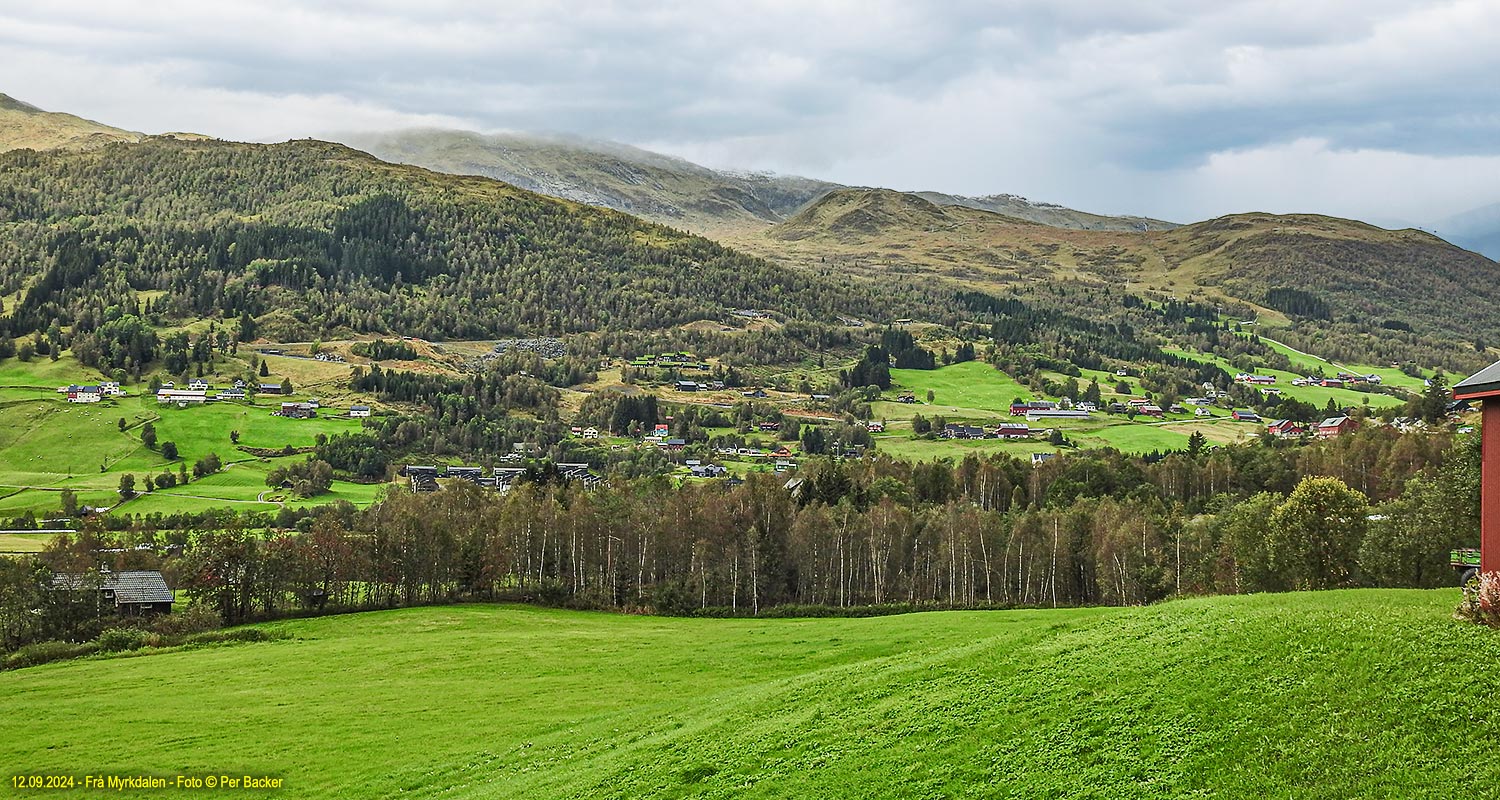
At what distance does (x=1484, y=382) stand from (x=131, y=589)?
88776 mm

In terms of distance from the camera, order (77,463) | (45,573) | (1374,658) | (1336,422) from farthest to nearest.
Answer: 1. (77,463)
2. (1336,422)
3. (45,573)
4. (1374,658)

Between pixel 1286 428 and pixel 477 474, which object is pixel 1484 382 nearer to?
pixel 477 474

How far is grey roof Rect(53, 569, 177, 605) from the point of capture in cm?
8194

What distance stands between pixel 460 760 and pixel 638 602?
186ft

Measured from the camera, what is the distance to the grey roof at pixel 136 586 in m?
81.9

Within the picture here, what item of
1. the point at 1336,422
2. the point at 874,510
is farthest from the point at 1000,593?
the point at 1336,422

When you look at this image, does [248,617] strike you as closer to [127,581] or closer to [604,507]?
[127,581]

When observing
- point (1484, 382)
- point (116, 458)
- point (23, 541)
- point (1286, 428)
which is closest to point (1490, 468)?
point (1484, 382)

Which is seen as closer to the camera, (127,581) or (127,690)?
(127,690)

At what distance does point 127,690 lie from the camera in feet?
172

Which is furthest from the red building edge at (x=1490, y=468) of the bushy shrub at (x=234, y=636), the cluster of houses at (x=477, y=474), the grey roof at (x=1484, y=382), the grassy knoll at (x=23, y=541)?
the cluster of houses at (x=477, y=474)

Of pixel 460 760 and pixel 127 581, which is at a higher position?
pixel 460 760

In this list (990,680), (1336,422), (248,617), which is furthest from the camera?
(1336,422)

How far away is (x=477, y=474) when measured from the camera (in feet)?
572
